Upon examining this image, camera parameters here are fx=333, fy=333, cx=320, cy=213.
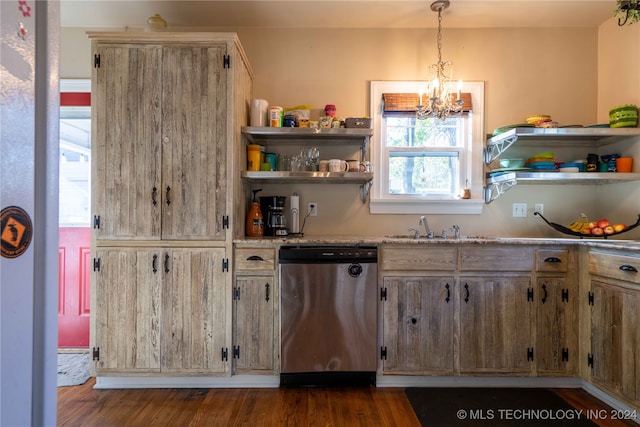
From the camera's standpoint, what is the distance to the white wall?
2.79 metres

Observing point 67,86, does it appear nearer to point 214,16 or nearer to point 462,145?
point 214,16

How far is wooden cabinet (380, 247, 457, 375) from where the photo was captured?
7.31 ft

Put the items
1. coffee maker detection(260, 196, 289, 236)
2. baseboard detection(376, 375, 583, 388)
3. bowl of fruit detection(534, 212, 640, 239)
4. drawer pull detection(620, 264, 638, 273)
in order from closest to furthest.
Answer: drawer pull detection(620, 264, 638, 273) < baseboard detection(376, 375, 583, 388) < bowl of fruit detection(534, 212, 640, 239) < coffee maker detection(260, 196, 289, 236)

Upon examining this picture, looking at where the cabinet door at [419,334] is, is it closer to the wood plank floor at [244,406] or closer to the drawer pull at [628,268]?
the wood plank floor at [244,406]

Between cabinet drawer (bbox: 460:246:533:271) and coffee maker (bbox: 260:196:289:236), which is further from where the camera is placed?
coffee maker (bbox: 260:196:289:236)

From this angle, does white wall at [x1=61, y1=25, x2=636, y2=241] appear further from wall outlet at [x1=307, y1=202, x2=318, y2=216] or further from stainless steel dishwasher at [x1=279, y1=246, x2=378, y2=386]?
stainless steel dishwasher at [x1=279, y1=246, x2=378, y2=386]

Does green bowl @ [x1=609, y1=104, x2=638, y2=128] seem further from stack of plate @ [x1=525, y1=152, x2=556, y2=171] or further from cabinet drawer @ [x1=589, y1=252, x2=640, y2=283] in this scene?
cabinet drawer @ [x1=589, y1=252, x2=640, y2=283]

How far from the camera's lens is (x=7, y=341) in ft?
1.67

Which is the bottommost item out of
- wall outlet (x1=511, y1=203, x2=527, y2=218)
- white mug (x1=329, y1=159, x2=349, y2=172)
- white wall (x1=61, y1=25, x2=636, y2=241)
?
wall outlet (x1=511, y1=203, x2=527, y2=218)

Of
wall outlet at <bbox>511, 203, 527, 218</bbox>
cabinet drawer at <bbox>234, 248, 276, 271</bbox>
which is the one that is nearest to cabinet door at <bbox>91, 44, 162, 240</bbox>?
cabinet drawer at <bbox>234, 248, 276, 271</bbox>

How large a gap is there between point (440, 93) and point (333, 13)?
1.04m

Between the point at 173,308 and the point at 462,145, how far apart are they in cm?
256

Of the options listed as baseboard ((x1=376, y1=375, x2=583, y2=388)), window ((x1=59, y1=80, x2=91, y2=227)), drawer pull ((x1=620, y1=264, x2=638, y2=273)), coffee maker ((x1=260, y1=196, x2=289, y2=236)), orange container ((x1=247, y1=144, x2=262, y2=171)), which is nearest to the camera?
drawer pull ((x1=620, y1=264, x2=638, y2=273))

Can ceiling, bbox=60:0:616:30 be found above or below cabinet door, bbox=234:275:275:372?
above
